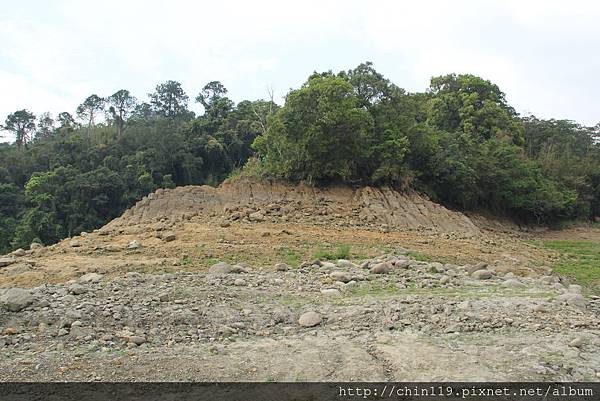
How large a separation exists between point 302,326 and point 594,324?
424 cm

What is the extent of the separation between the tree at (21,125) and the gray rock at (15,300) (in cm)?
5569

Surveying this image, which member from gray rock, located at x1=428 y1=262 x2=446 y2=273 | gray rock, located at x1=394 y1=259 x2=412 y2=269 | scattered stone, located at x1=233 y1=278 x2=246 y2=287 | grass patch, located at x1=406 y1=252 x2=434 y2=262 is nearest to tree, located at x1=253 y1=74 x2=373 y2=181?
grass patch, located at x1=406 y1=252 x2=434 y2=262

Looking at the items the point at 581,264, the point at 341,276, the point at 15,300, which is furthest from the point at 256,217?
the point at 15,300

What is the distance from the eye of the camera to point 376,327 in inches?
302

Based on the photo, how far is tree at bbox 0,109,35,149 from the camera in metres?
57.6

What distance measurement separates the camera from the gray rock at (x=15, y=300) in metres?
7.93

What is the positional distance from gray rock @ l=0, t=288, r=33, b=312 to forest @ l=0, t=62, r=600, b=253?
16.7m

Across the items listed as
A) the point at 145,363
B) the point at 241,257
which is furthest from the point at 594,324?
the point at 241,257

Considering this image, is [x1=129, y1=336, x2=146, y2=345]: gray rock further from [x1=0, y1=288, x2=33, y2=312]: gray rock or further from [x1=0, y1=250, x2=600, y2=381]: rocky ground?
[x1=0, y1=288, x2=33, y2=312]: gray rock

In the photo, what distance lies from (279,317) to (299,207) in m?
14.4

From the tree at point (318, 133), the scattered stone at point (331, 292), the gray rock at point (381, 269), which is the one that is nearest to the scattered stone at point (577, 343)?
the scattered stone at point (331, 292)

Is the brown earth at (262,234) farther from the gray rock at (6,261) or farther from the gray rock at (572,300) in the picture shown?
the gray rock at (572,300)

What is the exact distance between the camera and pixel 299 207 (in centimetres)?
2262

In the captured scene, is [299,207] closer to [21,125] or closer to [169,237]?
[169,237]
